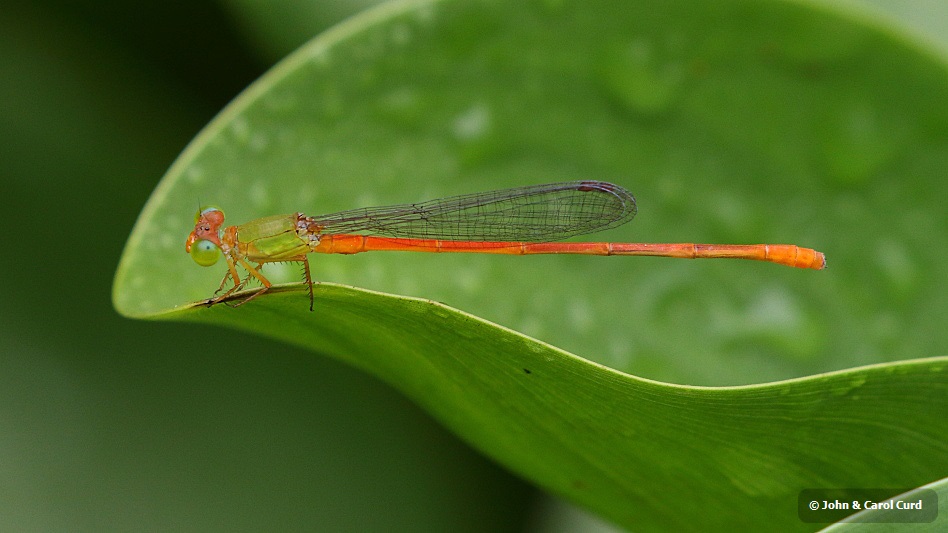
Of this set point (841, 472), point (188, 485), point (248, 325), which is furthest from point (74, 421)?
point (841, 472)

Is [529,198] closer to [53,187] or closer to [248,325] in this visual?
[248,325]

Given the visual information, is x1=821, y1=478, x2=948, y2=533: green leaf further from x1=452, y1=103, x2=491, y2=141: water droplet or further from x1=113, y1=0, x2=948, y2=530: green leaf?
x1=452, y1=103, x2=491, y2=141: water droplet

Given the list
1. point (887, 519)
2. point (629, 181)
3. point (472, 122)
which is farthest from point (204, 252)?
point (887, 519)

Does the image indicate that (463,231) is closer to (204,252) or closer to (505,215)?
(505,215)

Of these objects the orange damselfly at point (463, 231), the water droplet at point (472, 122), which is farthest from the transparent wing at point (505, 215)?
the water droplet at point (472, 122)

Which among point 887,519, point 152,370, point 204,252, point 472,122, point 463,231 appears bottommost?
point 887,519

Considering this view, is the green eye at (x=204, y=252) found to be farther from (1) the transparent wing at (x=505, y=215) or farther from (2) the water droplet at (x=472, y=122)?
(2) the water droplet at (x=472, y=122)

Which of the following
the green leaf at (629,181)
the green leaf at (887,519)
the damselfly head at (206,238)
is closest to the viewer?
the green leaf at (887,519)
